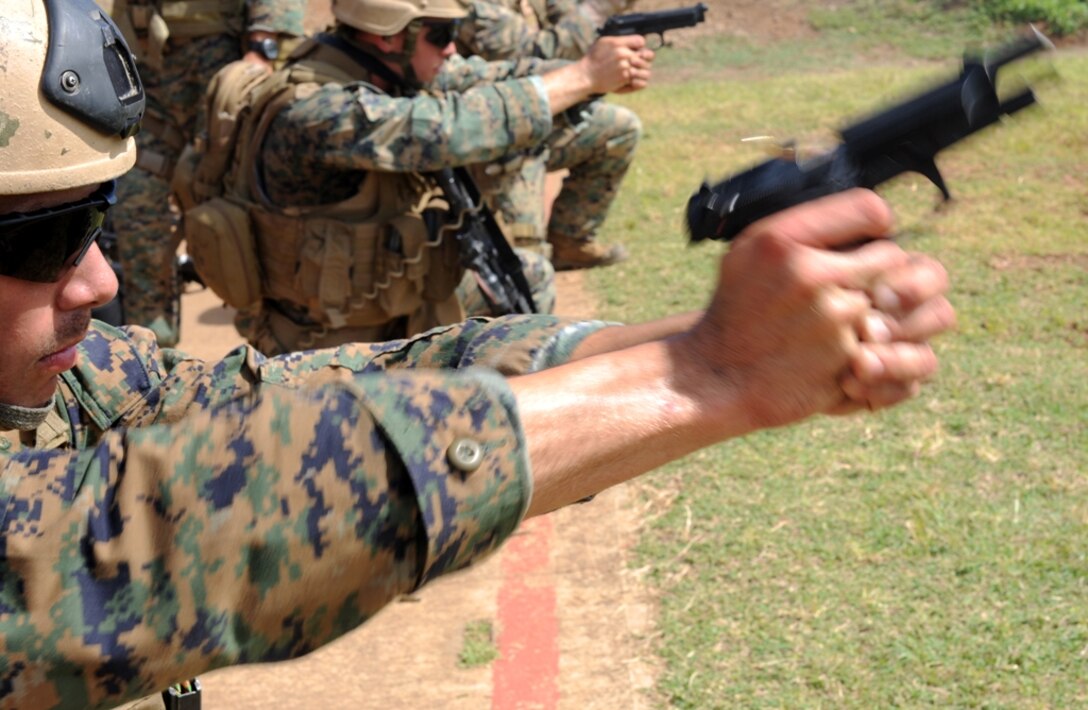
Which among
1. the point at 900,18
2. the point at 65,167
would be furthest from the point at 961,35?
the point at 65,167

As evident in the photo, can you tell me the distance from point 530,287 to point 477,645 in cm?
170

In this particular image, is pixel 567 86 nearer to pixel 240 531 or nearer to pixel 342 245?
pixel 342 245

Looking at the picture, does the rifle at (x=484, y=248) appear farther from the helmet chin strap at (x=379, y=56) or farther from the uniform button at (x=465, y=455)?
the uniform button at (x=465, y=455)

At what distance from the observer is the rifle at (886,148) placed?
1557mm

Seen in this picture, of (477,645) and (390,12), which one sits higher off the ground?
(390,12)

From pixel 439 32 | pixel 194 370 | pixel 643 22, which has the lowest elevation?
pixel 643 22

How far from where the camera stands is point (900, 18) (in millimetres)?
15312

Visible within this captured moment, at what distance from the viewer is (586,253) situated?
24.8 feet

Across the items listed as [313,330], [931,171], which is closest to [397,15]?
[313,330]

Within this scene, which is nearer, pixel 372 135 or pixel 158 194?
pixel 372 135

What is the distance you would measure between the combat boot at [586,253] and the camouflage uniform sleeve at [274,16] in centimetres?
191

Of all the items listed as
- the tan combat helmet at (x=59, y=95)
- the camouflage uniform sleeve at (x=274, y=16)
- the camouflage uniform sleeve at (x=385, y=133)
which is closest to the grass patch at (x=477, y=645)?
the camouflage uniform sleeve at (x=385, y=133)

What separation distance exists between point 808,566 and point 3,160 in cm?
283

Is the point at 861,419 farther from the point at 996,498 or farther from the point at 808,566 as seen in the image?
the point at 808,566
